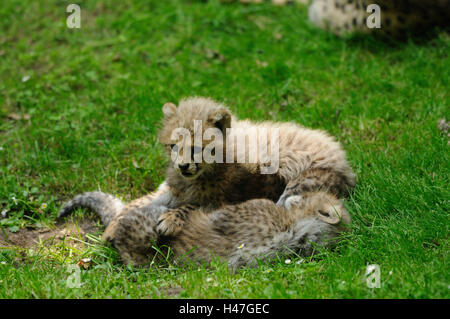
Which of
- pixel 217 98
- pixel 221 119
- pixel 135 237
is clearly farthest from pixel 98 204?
pixel 217 98

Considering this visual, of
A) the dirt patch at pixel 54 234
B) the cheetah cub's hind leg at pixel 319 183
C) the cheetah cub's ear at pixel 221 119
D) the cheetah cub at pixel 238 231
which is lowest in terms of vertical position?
the dirt patch at pixel 54 234

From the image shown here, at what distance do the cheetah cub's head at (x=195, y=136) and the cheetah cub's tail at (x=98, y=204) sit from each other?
0.84 m

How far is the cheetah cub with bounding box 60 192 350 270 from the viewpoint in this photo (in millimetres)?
4207

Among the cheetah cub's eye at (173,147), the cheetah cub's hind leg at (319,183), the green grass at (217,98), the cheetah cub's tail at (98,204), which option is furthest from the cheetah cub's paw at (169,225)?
the cheetah cub's hind leg at (319,183)

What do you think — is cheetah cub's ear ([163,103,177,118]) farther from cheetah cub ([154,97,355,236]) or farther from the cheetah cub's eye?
the cheetah cub's eye

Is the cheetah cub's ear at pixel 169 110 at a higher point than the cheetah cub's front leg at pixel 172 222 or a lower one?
higher

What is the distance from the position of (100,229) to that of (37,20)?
14.2 ft

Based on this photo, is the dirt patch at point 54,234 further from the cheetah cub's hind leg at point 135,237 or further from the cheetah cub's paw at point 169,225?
the cheetah cub's paw at point 169,225

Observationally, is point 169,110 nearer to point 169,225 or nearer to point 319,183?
point 169,225

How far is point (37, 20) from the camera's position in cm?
819

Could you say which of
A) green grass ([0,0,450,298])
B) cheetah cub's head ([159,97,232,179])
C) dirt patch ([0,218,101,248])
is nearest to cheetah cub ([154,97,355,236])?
cheetah cub's head ([159,97,232,179])

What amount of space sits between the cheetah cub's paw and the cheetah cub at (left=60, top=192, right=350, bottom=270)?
4 cm

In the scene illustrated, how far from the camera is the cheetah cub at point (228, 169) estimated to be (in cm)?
459

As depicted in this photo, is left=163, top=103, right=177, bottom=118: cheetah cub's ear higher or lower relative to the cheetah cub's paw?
higher
